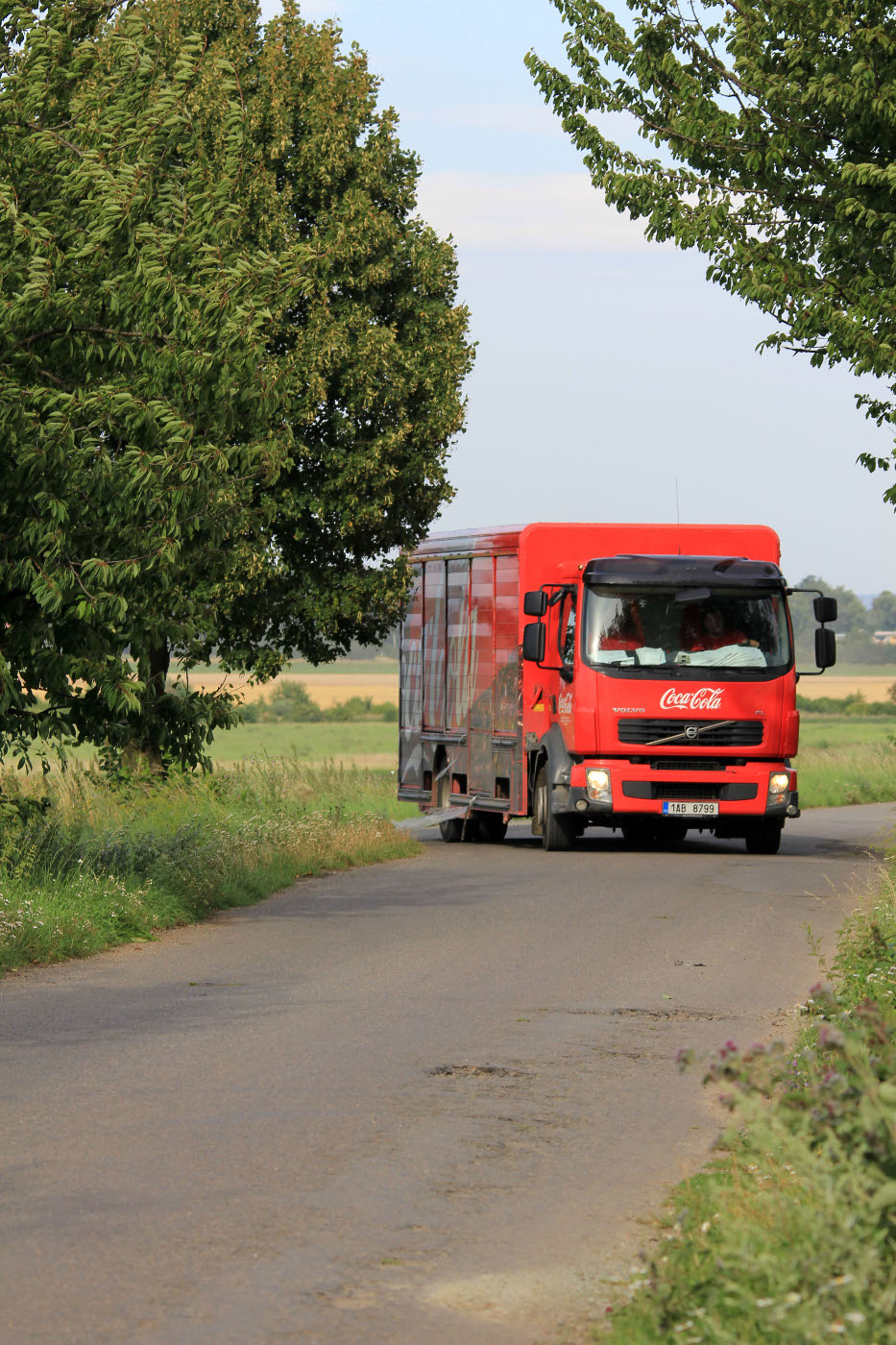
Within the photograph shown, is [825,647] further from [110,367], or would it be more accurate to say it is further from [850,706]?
[850,706]

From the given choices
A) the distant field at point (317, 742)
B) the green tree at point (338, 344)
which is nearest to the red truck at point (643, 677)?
the green tree at point (338, 344)

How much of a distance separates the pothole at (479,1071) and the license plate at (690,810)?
13.1m

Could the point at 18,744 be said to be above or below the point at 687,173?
below

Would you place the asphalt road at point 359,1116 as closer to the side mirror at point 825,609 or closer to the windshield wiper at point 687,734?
the windshield wiper at point 687,734

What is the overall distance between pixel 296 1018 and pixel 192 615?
17.3 ft

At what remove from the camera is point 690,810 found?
22.1 m

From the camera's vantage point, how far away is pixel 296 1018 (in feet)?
34.1

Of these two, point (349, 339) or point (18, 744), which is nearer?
point (18, 744)

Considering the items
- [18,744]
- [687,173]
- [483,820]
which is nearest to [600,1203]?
[18,744]

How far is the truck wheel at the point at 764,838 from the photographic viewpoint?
23.4 metres

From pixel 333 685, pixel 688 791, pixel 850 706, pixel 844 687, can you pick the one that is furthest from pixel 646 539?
pixel 844 687

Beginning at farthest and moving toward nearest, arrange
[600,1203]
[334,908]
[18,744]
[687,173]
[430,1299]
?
[687,173], [334,908], [18,744], [600,1203], [430,1299]

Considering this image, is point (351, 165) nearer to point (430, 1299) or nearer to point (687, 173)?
point (687, 173)

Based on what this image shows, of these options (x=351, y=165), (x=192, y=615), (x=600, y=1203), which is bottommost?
(x=600, y=1203)
